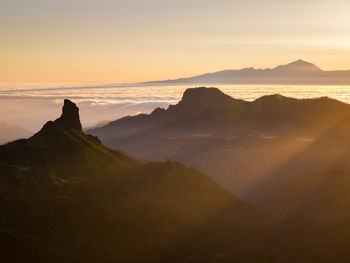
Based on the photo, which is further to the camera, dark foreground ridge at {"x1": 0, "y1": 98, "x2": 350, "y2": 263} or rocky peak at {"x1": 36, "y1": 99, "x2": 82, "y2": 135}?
rocky peak at {"x1": 36, "y1": 99, "x2": 82, "y2": 135}

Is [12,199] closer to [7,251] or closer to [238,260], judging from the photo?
[7,251]

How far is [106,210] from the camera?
86000 mm

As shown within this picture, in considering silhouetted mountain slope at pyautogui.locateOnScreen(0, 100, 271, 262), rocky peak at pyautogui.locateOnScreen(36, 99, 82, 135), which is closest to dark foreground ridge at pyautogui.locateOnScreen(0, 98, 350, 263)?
silhouetted mountain slope at pyautogui.locateOnScreen(0, 100, 271, 262)

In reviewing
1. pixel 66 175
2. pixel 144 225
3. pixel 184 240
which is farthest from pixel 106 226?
pixel 66 175

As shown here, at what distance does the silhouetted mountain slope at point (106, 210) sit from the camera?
242ft

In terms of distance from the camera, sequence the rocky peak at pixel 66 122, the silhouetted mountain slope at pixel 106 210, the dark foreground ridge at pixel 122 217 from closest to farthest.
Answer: the silhouetted mountain slope at pixel 106 210, the dark foreground ridge at pixel 122 217, the rocky peak at pixel 66 122

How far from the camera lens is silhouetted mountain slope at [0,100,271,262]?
7381 cm

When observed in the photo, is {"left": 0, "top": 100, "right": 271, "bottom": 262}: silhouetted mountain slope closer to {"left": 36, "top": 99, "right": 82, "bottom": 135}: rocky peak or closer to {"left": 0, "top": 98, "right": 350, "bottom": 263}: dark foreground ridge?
{"left": 0, "top": 98, "right": 350, "bottom": 263}: dark foreground ridge

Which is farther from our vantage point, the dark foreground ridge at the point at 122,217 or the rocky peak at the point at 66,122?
the rocky peak at the point at 66,122

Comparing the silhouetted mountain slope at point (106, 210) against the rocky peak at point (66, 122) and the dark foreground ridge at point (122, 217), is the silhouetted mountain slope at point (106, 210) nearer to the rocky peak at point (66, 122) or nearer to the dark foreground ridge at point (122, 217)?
the dark foreground ridge at point (122, 217)

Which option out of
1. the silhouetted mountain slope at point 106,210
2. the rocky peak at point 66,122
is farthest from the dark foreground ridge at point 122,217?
the rocky peak at point 66,122

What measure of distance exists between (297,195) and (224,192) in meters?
45.0

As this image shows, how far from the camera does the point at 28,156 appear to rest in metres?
111

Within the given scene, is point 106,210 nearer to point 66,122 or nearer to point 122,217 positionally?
point 122,217
